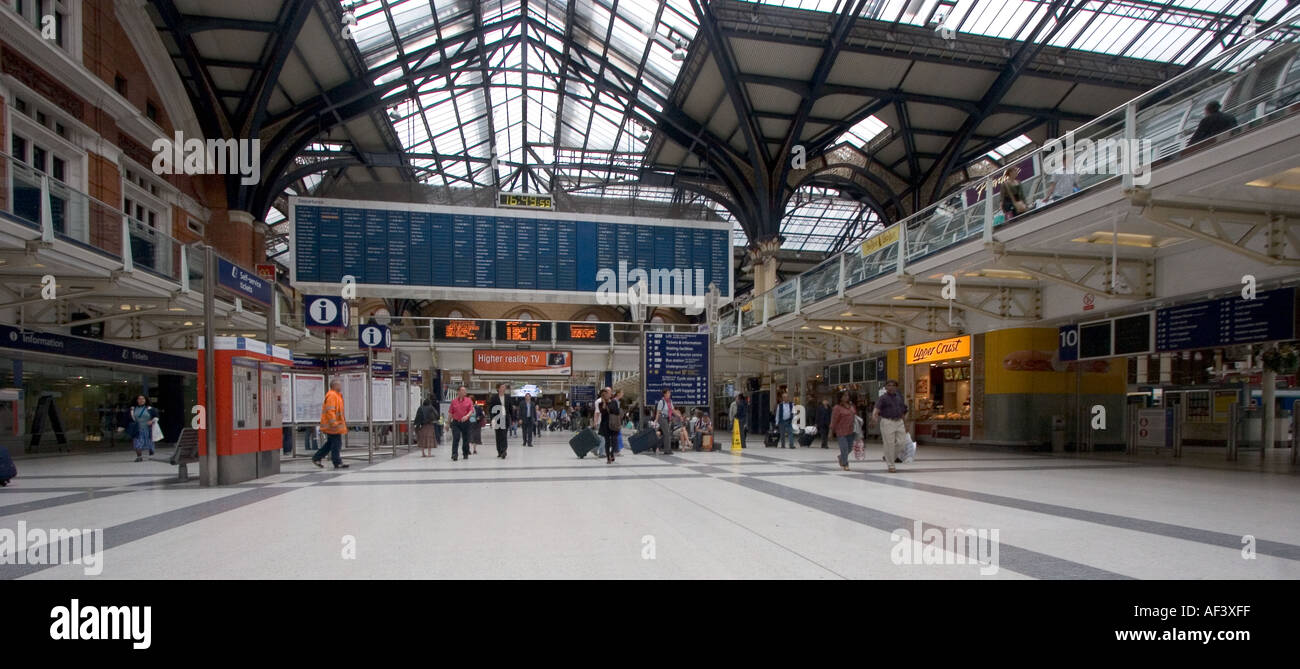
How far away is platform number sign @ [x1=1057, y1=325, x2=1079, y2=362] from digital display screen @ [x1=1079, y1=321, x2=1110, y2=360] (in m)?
0.14

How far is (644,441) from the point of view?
17359mm

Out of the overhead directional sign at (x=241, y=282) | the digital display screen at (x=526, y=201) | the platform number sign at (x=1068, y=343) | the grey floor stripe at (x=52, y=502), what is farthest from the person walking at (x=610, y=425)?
the digital display screen at (x=526, y=201)

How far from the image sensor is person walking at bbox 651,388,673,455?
17.5 m

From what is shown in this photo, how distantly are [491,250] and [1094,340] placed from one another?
1958 centimetres

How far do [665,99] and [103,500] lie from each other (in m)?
26.2

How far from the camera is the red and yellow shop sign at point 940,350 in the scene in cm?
1866

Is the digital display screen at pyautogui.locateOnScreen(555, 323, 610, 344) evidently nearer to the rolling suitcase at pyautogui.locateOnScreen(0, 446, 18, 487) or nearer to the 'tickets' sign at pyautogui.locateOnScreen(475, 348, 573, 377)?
the 'tickets' sign at pyautogui.locateOnScreen(475, 348, 573, 377)

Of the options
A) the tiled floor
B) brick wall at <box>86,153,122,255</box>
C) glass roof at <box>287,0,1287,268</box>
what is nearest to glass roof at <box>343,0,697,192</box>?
glass roof at <box>287,0,1287,268</box>

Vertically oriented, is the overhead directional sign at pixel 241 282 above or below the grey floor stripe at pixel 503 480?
above

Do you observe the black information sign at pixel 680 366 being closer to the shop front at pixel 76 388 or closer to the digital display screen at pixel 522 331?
the digital display screen at pixel 522 331

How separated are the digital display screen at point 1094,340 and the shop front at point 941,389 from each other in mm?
3164
